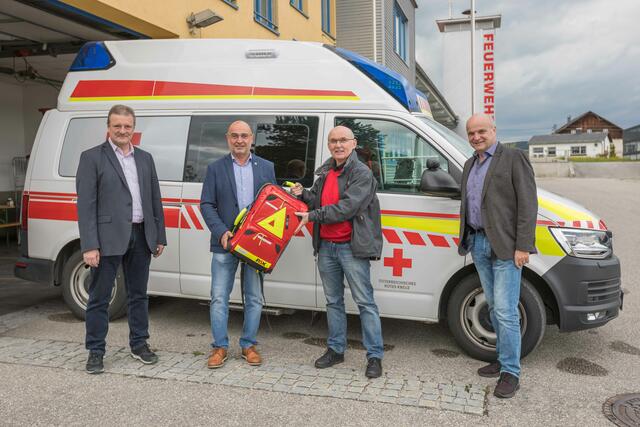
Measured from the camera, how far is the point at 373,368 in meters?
4.23

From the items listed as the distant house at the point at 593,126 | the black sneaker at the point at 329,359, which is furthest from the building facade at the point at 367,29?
the distant house at the point at 593,126

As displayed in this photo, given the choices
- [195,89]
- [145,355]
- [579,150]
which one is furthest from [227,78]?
[579,150]

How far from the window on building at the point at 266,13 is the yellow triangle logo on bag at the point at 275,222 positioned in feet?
27.0

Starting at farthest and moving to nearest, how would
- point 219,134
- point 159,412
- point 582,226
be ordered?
point 219,134
point 582,226
point 159,412

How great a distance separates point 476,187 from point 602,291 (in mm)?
1369

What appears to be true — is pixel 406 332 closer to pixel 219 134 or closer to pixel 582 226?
pixel 582 226

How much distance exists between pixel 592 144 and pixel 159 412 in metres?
93.1

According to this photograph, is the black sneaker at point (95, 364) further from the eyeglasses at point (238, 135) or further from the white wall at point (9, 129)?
the white wall at point (9, 129)

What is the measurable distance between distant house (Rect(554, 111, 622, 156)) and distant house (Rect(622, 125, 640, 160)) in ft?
18.2

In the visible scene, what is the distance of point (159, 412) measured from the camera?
363cm

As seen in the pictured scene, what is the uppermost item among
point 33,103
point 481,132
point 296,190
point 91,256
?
point 33,103

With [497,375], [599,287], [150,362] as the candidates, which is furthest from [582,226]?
[150,362]

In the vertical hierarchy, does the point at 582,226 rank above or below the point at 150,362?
above

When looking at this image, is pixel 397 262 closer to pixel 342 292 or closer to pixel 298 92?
pixel 342 292
